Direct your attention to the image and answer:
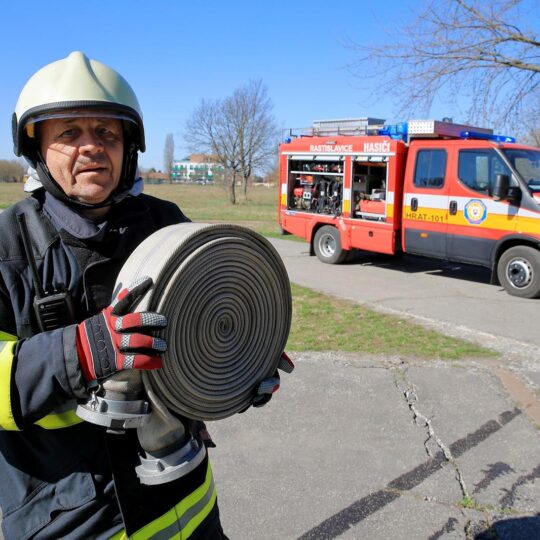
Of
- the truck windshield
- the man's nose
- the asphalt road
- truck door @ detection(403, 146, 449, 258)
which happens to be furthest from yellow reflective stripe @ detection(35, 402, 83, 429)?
truck door @ detection(403, 146, 449, 258)

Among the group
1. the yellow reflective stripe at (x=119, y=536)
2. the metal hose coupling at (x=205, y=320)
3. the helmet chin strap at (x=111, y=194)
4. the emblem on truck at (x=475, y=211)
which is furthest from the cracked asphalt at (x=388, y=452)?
the emblem on truck at (x=475, y=211)

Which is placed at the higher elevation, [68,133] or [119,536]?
[68,133]

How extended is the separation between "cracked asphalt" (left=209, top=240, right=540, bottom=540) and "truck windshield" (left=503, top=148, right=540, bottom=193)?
355 centimetres

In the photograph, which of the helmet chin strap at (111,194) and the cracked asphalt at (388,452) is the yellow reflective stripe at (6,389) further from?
the cracked asphalt at (388,452)

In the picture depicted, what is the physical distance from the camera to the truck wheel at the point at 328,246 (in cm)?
1116

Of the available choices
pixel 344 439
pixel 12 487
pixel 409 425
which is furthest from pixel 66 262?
pixel 409 425

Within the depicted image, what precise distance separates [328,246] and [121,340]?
10.4 m

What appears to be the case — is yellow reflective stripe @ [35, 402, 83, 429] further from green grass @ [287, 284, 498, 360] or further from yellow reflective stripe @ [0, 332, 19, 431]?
green grass @ [287, 284, 498, 360]

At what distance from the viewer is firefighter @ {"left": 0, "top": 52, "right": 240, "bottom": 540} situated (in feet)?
4.38

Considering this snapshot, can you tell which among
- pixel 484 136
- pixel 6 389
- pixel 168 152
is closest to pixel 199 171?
pixel 168 152

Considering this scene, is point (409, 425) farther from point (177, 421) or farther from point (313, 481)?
point (177, 421)

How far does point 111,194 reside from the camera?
1.68 metres

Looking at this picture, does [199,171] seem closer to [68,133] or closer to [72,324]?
[68,133]

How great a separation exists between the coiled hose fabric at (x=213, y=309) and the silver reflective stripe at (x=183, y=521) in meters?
0.39
